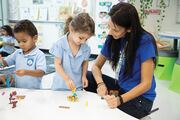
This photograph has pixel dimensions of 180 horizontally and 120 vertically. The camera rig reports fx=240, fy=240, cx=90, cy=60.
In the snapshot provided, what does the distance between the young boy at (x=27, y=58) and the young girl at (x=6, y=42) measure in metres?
1.97

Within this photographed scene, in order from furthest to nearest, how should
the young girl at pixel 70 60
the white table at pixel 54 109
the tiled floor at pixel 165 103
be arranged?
the tiled floor at pixel 165 103 → the young girl at pixel 70 60 → the white table at pixel 54 109

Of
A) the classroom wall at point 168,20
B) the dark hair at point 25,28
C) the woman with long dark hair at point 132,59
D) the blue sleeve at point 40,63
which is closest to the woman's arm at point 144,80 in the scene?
the woman with long dark hair at point 132,59

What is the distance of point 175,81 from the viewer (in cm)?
300

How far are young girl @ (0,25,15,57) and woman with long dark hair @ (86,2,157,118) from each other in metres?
2.43

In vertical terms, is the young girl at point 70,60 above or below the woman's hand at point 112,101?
above

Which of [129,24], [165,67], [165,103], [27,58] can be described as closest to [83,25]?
[129,24]

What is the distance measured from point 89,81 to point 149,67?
54 cm

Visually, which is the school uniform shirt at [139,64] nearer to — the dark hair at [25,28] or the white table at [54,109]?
the white table at [54,109]

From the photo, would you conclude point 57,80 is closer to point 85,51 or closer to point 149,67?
point 85,51

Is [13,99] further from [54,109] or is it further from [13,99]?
[54,109]

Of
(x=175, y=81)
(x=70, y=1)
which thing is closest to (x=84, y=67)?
(x=175, y=81)

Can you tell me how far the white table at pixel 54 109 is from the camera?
3.37 ft

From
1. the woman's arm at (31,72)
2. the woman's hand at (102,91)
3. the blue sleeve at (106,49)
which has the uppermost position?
the blue sleeve at (106,49)

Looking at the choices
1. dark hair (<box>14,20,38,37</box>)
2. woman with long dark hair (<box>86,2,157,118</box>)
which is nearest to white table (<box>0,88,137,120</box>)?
woman with long dark hair (<box>86,2,157,118</box>)
